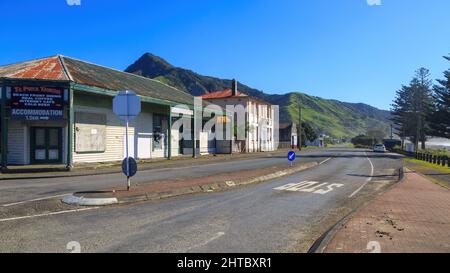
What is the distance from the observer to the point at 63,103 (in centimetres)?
2303

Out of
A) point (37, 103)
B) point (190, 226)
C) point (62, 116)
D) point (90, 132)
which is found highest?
point (37, 103)

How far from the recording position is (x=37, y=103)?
2244cm

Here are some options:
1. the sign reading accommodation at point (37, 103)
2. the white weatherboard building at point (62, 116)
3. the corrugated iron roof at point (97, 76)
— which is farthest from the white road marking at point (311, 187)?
the corrugated iron roof at point (97, 76)

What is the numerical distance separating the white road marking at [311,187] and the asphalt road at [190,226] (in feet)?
6.80

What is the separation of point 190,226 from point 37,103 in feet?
54.8

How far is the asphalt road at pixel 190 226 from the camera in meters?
7.07

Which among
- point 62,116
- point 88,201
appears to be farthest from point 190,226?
point 62,116

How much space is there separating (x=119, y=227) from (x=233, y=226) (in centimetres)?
225

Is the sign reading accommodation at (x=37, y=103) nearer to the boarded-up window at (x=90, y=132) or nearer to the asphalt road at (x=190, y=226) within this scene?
the boarded-up window at (x=90, y=132)

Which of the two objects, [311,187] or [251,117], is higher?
[251,117]

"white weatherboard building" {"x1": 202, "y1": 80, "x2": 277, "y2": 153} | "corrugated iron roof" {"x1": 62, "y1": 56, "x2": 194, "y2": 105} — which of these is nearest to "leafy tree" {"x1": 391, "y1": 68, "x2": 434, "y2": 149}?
"white weatherboard building" {"x1": 202, "y1": 80, "x2": 277, "y2": 153}

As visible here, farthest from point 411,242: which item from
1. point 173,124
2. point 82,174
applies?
point 173,124

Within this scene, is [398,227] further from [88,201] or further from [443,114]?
[443,114]
